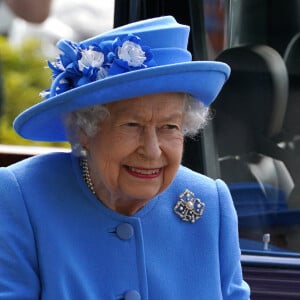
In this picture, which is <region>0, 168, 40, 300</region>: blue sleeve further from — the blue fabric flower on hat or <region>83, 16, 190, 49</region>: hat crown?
<region>83, 16, 190, 49</region>: hat crown

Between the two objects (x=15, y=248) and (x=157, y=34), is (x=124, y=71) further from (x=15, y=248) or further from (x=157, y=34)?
(x=15, y=248)

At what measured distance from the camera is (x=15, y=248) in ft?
8.31

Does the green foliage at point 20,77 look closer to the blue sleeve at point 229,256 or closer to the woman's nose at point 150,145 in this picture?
the blue sleeve at point 229,256

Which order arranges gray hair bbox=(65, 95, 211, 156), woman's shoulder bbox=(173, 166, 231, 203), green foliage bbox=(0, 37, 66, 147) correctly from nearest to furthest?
gray hair bbox=(65, 95, 211, 156) < woman's shoulder bbox=(173, 166, 231, 203) < green foliage bbox=(0, 37, 66, 147)

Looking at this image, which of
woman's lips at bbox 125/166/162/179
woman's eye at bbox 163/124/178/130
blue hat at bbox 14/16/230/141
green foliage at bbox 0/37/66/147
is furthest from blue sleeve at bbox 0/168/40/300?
green foliage at bbox 0/37/66/147

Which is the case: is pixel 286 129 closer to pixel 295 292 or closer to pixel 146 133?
pixel 295 292

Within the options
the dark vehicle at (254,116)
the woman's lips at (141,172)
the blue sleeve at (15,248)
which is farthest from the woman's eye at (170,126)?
the dark vehicle at (254,116)

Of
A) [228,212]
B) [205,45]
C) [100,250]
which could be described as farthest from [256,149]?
[100,250]

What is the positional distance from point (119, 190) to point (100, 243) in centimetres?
15

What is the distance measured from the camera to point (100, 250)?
2635 mm

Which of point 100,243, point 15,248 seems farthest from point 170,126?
point 15,248

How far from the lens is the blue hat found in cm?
245

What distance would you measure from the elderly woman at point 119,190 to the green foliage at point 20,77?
453cm

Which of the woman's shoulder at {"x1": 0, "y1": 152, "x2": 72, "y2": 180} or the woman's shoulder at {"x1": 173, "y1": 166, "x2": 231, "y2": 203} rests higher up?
the woman's shoulder at {"x1": 0, "y1": 152, "x2": 72, "y2": 180}
